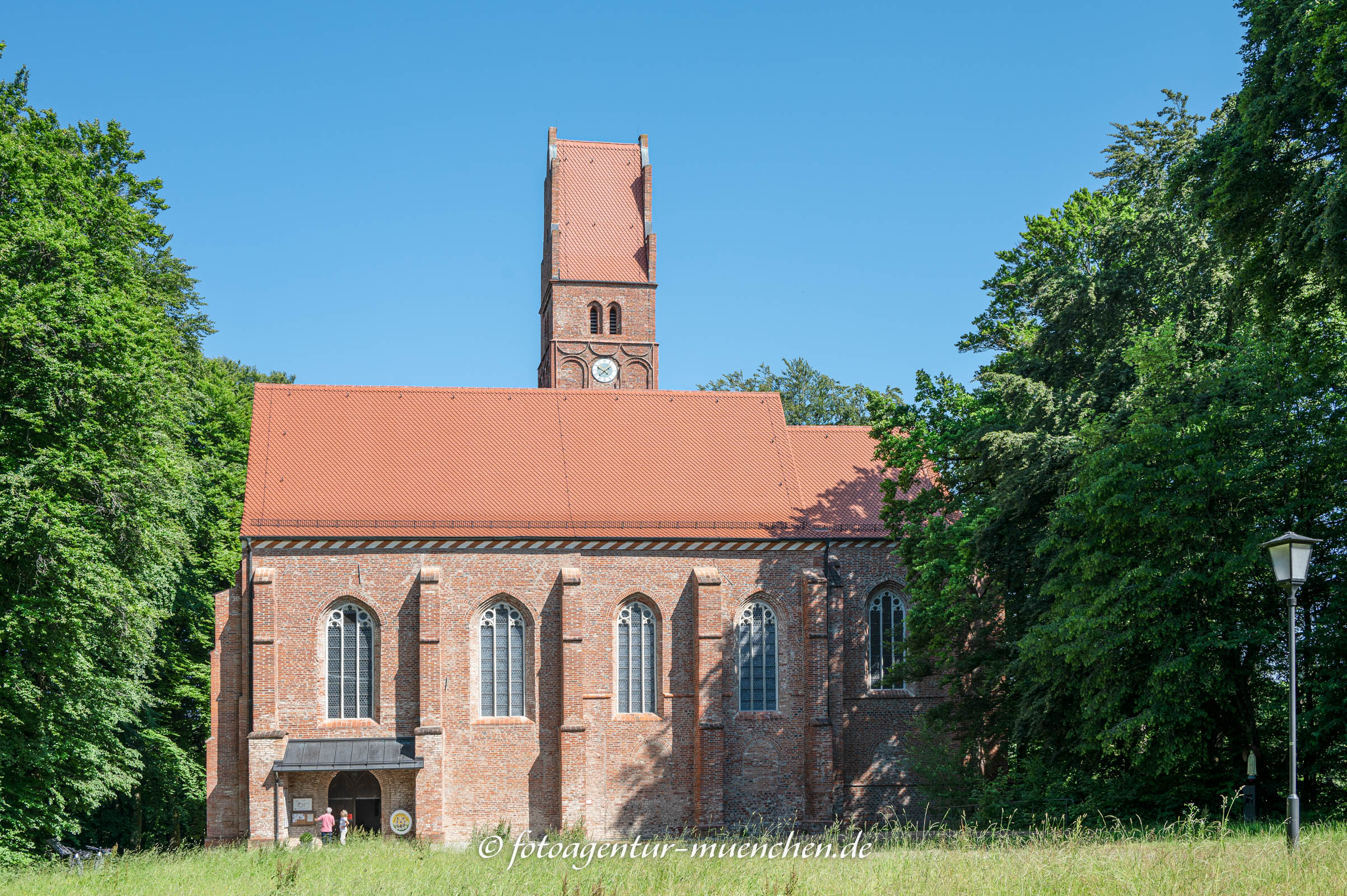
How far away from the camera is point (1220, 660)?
18.2 meters

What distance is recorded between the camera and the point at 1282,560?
12.3m

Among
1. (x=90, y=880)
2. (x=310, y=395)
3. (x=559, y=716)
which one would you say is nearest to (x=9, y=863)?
(x=90, y=880)

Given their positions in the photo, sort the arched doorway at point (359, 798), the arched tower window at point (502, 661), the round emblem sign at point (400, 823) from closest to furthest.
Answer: the round emblem sign at point (400, 823) < the arched doorway at point (359, 798) < the arched tower window at point (502, 661)

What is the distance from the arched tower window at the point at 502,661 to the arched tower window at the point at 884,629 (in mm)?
8446

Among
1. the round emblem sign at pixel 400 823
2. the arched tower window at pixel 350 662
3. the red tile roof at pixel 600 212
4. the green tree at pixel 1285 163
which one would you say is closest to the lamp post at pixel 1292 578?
the green tree at pixel 1285 163

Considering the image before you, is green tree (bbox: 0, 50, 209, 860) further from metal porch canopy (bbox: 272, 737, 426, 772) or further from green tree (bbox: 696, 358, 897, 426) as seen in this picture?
green tree (bbox: 696, 358, 897, 426)

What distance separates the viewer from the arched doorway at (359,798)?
1025 inches

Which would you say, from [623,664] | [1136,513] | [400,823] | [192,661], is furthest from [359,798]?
[1136,513]

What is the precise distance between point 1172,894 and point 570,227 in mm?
38413

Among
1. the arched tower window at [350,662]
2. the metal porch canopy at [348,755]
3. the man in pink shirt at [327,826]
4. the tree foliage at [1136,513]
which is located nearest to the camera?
the tree foliage at [1136,513]

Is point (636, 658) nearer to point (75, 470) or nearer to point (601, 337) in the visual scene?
point (75, 470)

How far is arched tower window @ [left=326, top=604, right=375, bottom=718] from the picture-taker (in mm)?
26469

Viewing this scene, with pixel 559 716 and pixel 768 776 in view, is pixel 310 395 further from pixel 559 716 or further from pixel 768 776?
pixel 768 776

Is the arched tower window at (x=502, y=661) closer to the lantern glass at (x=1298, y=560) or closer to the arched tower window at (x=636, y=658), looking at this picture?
the arched tower window at (x=636, y=658)
